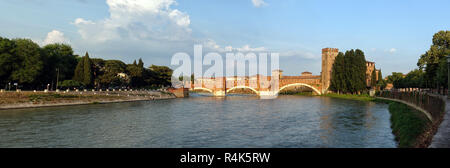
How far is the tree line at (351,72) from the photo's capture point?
213ft

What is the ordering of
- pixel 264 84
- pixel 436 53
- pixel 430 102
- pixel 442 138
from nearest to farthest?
pixel 442 138
pixel 430 102
pixel 436 53
pixel 264 84

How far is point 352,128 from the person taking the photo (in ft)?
67.1

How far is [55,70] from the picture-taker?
51.8 metres

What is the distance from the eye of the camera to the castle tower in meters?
86.6

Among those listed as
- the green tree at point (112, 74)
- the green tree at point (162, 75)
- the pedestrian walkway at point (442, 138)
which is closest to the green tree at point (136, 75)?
the green tree at point (112, 74)

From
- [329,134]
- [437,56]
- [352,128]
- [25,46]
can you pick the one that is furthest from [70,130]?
[437,56]

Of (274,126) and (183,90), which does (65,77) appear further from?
(274,126)

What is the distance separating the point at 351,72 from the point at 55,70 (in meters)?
61.7

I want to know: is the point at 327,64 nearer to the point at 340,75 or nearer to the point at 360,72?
the point at 340,75

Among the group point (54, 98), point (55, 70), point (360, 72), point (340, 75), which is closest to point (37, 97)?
point (54, 98)

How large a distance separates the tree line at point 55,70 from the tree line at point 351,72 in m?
48.6

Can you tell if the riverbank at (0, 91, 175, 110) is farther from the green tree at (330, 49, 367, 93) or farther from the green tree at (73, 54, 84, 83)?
the green tree at (330, 49, 367, 93)

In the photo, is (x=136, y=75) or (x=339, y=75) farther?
(x=339, y=75)
